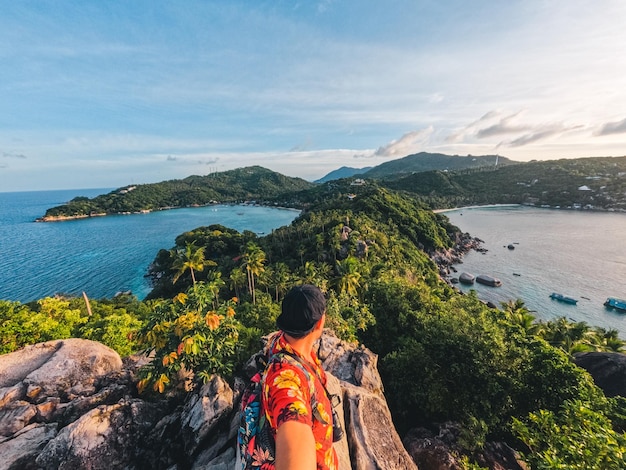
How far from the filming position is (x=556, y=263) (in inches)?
2731

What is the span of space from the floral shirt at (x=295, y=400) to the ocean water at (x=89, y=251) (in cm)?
6706

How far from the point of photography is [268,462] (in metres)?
2.83

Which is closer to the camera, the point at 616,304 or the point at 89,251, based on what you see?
the point at 616,304

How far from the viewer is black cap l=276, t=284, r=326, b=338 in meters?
2.82

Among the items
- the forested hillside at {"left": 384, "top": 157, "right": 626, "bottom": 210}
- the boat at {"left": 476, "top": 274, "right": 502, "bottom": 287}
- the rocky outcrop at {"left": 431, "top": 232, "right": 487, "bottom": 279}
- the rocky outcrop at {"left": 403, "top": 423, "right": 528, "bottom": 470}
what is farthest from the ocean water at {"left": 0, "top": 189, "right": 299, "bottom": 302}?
the forested hillside at {"left": 384, "top": 157, "right": 626, "bottom": 210}

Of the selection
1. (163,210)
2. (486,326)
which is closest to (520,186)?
(486,326)

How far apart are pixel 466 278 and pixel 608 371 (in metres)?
49.1

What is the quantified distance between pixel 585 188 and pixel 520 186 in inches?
1222

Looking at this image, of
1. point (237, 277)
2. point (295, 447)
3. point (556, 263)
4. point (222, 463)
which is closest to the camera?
point (295, 447)

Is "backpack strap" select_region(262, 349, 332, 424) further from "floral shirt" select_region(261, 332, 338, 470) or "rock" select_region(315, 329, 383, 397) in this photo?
"rock" select_region(315, 329, 383, 397)

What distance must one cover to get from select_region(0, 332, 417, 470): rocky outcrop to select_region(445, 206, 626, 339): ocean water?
180 feet

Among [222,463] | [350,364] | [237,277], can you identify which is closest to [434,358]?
[350,364]

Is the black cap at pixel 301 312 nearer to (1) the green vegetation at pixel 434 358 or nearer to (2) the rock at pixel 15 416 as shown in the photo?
(1) the green vegetation at pixel 434 358

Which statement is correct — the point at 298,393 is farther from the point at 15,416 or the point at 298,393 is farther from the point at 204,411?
the point at 15,416
